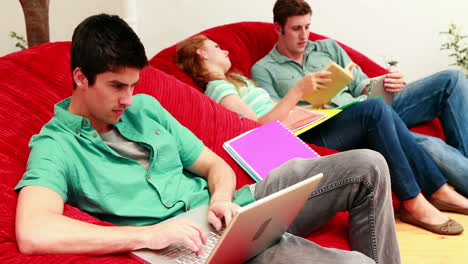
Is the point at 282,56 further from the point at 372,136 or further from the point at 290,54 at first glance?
the point at 372,136

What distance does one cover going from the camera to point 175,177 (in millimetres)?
1440

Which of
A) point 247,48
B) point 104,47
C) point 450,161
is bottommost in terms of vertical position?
point 450,161

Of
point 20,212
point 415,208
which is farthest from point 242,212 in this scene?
point 415,208

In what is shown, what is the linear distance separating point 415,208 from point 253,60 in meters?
1.18

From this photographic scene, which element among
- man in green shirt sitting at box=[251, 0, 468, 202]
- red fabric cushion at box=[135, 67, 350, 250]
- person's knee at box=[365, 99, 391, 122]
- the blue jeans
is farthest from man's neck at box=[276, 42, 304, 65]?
red fabric cushion at box=[135, 67, 350, 250]

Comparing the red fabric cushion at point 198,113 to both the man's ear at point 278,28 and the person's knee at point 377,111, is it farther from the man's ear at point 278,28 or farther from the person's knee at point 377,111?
the man's ear at point 278,28

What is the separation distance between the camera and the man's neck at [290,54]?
267 centimetres

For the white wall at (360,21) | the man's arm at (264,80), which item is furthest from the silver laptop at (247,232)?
the white wall at (360,21)

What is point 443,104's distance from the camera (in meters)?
2.48

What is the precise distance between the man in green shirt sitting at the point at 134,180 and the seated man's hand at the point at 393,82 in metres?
1.12

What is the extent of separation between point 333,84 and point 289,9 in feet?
1.95

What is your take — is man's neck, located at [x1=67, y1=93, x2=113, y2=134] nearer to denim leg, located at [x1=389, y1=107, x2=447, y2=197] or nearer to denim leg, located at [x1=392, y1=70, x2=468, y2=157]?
denim leg, located at [x1=389, y1=107, x2=447, y2=197]

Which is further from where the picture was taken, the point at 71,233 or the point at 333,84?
the point at 333,84

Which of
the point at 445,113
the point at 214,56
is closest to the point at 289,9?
the point at 214,56
